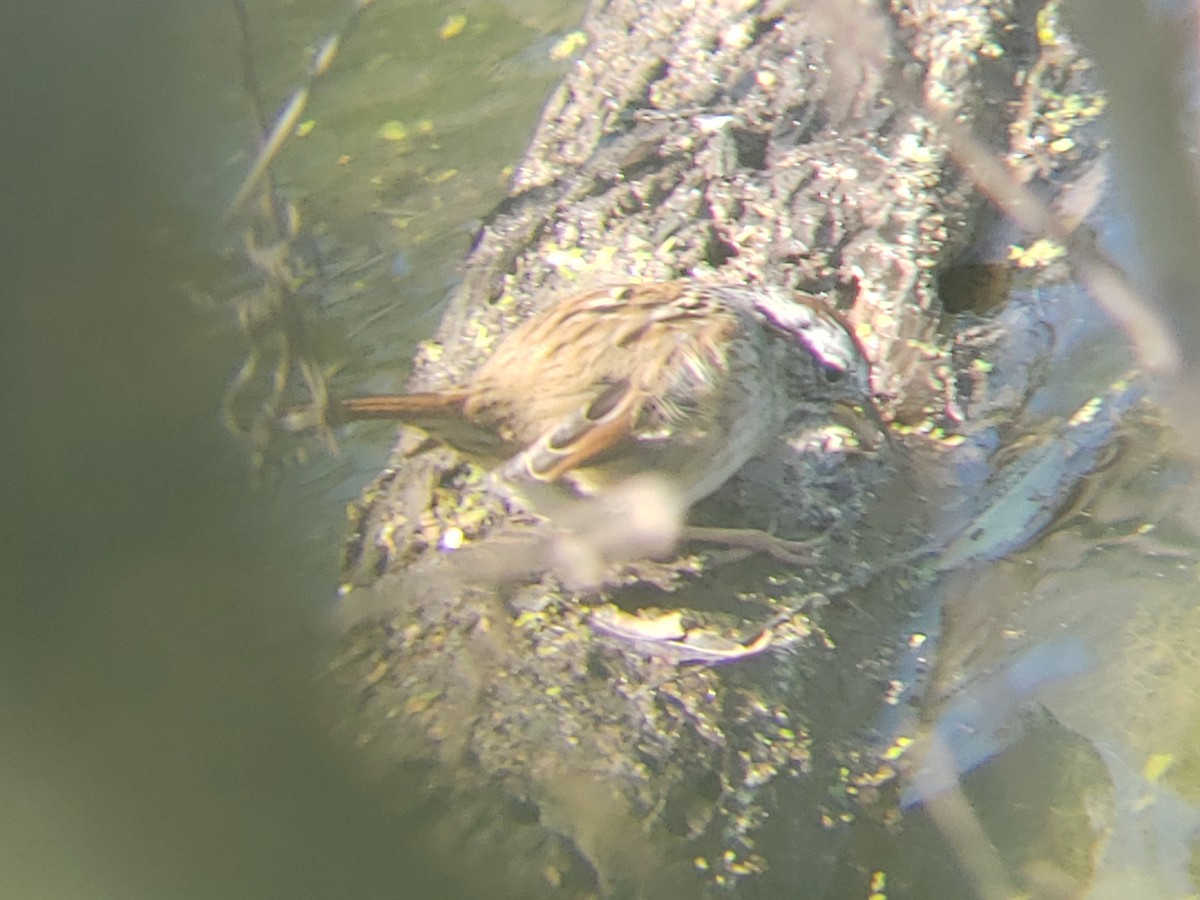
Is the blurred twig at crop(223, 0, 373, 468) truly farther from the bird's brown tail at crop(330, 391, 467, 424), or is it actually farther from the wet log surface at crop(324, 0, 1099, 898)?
the wet log surface at crop(324, 0, 1099, 898)

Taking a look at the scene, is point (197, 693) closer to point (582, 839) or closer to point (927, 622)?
point (582, 839)

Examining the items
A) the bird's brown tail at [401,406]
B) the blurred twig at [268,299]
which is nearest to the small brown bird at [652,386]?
the bird's brown tail at [401,406]

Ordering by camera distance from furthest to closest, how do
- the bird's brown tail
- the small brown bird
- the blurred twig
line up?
the small brown bird
the bird's brown tail
the blurred twig

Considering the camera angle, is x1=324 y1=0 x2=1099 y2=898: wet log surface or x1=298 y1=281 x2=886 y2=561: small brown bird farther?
x1=298 y1=281 x2=886 y2=561: small brown bird

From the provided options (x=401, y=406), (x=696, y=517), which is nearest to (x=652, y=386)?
(x=696, y=517)

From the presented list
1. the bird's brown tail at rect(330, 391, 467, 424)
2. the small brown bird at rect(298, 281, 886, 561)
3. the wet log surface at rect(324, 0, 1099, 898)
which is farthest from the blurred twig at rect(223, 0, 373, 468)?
the wet log surface at rect(324, 0, 1099, 898)

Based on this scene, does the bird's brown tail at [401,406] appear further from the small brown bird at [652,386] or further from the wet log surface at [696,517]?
the wet log surface at [696,517]

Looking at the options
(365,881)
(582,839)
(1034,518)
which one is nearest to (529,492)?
(582,839)
